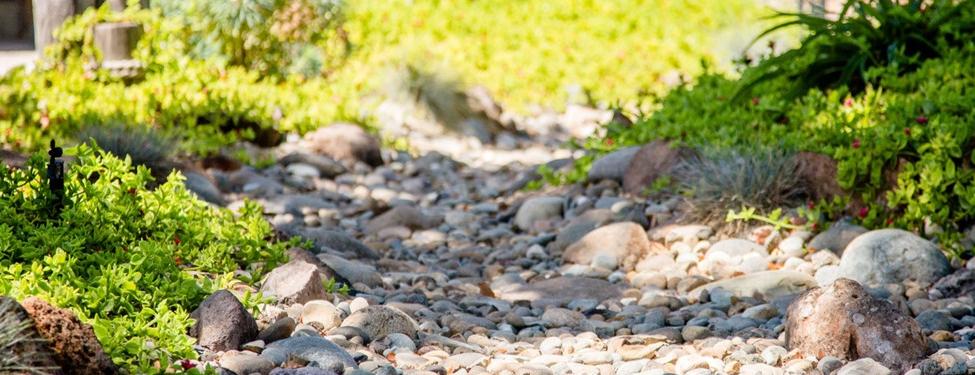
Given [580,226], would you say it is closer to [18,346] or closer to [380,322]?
[380,322]

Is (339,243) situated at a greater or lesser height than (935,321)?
lesser

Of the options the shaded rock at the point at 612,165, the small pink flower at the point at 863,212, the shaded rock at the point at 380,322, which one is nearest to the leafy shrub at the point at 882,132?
the small pink flower at the point at 863,212

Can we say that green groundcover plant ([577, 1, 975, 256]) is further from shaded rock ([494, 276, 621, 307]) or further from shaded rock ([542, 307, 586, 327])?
shaded rock ([542, 307, 586, 327])

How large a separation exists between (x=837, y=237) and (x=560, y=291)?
1.33m

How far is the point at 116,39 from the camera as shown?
814cm

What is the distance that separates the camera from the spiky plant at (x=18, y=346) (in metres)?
2.73

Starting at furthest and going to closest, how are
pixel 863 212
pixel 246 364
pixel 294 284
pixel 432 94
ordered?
pixel 432 94, pixel 863 212, pixel 294 284, pixel 246 364

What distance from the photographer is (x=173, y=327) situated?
3.35 meters

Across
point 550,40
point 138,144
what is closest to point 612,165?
point 138,144

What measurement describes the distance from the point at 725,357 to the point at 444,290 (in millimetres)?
1560

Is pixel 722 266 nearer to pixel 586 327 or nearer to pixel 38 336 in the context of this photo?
pixel 586 327

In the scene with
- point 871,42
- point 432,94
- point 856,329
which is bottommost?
point 432,94

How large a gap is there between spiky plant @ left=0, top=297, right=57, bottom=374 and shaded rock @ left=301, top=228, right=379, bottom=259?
97.3 inches

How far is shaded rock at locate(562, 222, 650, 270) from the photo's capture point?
5.50 meters
